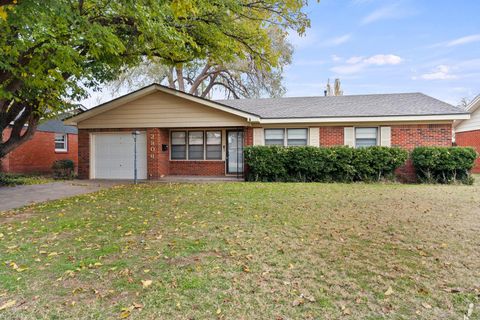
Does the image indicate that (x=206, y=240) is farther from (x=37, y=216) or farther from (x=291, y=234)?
(x=37, y=216)

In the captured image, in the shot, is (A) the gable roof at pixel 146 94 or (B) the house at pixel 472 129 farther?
(B) the house at pixel 472 129

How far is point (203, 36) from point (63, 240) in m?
7.41

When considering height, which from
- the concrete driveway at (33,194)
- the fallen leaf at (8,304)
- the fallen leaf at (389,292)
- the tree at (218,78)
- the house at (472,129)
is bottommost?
the fallen leaf at (8,304)

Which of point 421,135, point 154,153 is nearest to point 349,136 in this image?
point 421,135

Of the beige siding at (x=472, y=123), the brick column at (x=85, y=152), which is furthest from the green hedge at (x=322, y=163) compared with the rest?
the beige siding at (x=472, y=123)

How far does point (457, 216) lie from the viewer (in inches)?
233

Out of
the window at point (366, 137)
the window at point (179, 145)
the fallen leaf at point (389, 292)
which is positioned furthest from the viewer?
the window at point (179, 145)

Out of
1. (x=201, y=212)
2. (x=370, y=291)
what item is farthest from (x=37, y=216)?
(x=370, y=291)

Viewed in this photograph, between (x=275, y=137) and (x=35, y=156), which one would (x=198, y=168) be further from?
(x=35, y=156)

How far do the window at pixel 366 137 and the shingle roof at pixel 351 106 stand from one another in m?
0.78

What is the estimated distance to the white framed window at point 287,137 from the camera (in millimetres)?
13438

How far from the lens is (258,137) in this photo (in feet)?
44.7

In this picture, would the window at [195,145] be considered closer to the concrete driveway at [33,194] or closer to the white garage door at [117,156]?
the white garage door at [117,156]

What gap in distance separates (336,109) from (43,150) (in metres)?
17.9
